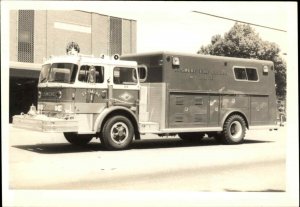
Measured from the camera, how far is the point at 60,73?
11.5 meters

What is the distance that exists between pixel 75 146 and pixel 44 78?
93.3 inches

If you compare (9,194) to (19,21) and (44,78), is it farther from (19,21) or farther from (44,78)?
(19,21)

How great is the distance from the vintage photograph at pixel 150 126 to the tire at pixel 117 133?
0.03 m

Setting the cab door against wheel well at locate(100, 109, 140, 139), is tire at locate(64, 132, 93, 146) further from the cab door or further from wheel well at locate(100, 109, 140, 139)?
the cab door

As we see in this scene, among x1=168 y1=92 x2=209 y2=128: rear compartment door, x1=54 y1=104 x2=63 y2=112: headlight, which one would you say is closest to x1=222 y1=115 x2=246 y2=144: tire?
x1=168 y1=92 x2=209 y2=128: rear compartment door

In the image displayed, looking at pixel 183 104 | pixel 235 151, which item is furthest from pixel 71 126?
pixel 235 151

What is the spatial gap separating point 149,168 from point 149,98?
351 cm

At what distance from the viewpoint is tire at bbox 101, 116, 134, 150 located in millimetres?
11531

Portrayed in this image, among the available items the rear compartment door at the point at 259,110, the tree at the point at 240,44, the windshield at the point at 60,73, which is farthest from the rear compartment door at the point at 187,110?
the tree at the point at 240,44

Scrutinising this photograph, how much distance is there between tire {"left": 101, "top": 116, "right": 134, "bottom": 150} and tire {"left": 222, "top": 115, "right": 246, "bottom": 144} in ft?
11.4

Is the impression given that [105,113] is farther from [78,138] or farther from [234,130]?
[234,130]

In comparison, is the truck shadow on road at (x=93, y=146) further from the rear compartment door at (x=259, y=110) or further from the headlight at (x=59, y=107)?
the headlight at (x=59, y=107)

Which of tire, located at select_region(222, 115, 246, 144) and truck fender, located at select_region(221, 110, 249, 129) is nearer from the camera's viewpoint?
truck fender, located at select_region(221, 110, 249, 129)

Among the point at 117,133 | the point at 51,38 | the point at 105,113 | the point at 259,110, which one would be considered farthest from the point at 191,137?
the point at 51,38
